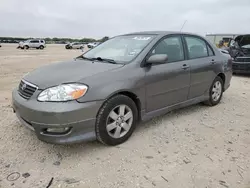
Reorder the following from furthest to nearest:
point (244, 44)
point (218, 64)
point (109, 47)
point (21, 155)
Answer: point (244, 44), point (218, 64), point (109, 47), point (21, 155)

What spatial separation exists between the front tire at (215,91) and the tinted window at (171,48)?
1234mm

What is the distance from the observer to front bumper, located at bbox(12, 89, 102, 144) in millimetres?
2742

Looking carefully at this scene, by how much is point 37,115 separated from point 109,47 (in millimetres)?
1870

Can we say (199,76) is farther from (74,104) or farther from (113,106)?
(74,104)

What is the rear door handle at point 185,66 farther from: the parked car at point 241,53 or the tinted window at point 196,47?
the parked car at point 241,53

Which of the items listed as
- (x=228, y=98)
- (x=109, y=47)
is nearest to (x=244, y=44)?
(x=228, y=98)

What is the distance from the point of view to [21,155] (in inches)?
119

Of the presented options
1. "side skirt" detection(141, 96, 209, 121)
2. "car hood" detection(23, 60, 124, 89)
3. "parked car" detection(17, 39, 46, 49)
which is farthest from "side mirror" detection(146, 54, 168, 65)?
"parked car" detection(17, 39, 46, 49)

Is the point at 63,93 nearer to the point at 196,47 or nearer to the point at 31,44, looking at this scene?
the point at 196,47

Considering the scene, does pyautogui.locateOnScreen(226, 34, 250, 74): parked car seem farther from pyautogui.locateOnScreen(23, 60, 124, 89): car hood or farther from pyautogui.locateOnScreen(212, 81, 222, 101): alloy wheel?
pyautogui.locateOnScreen(23, 60, 124, 89): car hood

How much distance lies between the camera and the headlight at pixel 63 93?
2.82m

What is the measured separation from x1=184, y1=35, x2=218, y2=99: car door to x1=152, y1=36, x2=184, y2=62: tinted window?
0.64ft

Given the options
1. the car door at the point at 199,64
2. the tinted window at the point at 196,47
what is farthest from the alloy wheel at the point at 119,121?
the tinted window at the point at 196,47

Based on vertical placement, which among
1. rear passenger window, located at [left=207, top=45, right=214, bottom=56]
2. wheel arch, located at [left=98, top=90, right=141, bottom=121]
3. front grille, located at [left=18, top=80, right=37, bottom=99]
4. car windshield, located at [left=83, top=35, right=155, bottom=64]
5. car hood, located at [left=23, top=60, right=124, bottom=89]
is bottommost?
wheel arch, located at [left=98, top=90, right=141, bottom=121]
